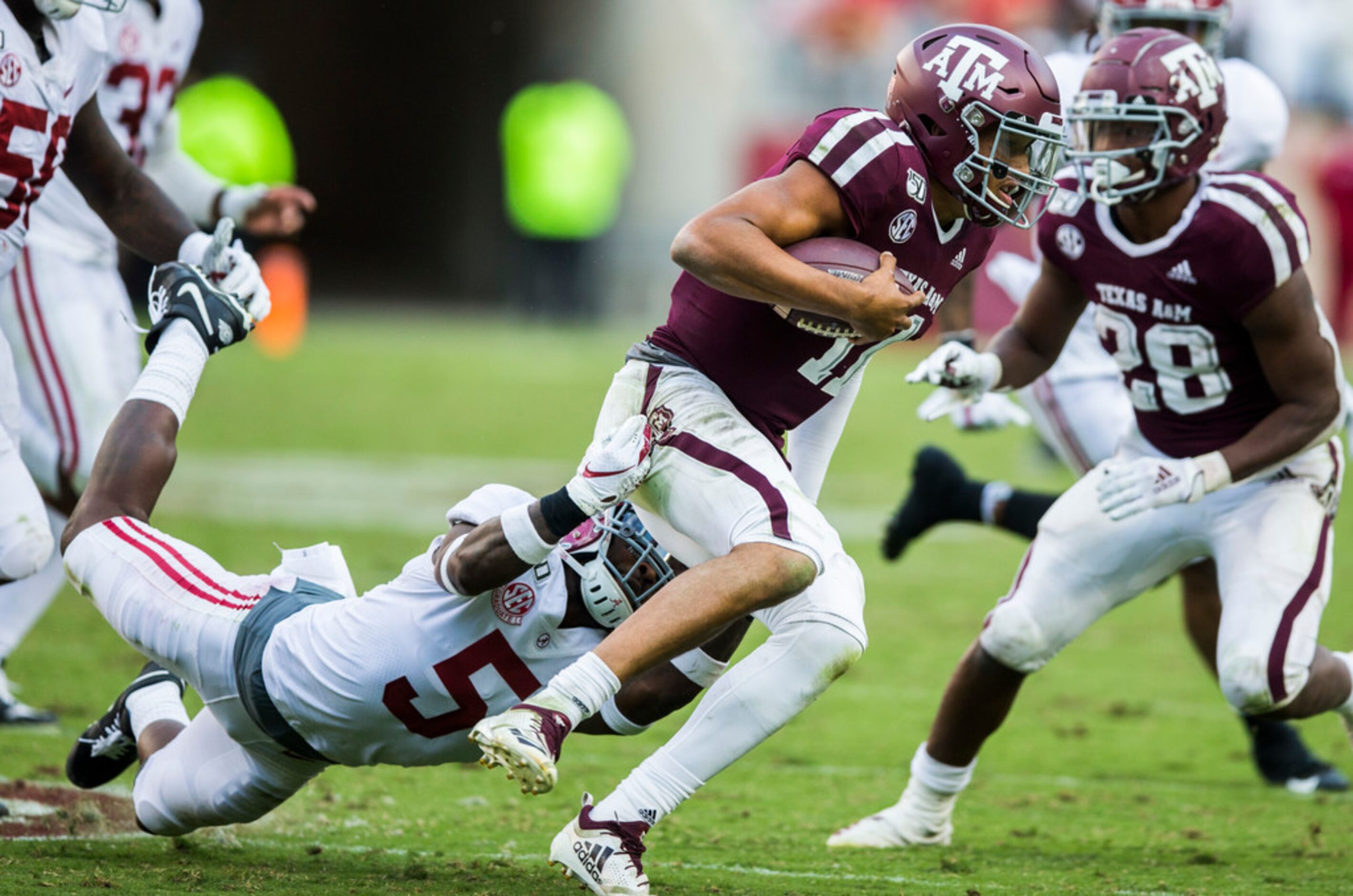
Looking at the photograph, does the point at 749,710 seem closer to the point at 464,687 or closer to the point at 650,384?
the point at 464,687

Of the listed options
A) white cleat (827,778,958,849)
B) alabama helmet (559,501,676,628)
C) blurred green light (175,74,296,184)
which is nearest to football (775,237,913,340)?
alabama helmet (559,501,676,628)

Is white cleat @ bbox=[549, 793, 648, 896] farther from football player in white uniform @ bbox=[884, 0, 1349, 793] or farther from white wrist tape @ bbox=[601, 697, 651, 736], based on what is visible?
football player in white uniform @ bbox=[884, 0, 1349, 793]

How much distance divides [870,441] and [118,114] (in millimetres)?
6991

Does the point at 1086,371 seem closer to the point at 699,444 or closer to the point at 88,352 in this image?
the point at 699,444

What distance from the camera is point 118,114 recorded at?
17.3 ft

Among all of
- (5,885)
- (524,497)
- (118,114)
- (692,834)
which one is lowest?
(692,834)

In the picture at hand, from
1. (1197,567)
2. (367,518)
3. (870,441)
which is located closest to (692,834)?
(1197,567)

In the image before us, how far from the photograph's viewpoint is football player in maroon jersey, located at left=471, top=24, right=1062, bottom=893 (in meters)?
3.27

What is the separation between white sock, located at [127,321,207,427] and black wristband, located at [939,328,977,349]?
1.98 m

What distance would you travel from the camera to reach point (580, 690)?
3166 millimetres

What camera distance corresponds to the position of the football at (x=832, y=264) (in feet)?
11.1

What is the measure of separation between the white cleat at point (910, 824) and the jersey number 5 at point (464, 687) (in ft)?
3.53

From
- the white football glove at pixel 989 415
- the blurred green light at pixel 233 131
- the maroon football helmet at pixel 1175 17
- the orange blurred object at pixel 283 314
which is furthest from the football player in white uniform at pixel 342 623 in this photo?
the blurred green light at pixel 233 131

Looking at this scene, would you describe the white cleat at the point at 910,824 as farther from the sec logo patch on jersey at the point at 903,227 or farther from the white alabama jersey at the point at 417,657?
the sec logo patch on jersey at the point at 903,227
